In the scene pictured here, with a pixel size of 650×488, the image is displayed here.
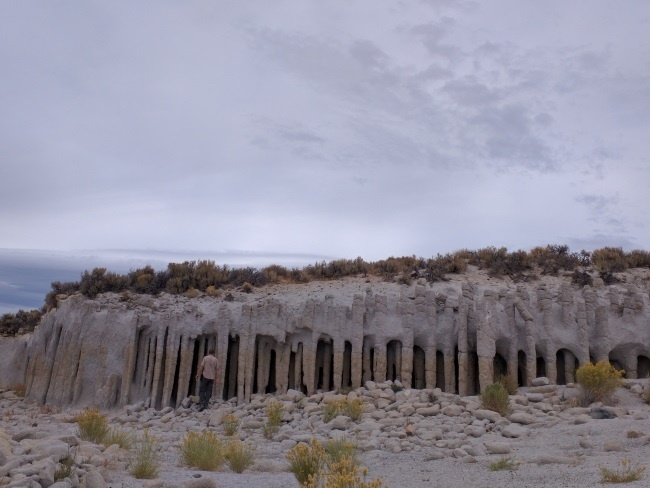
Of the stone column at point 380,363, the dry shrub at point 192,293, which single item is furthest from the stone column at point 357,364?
the dry shrub at point 192,293

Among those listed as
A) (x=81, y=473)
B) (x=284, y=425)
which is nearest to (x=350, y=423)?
(x=284, y=425)

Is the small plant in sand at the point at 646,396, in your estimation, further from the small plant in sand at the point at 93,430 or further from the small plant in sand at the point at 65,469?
the small plant in sand at the point at 65,469

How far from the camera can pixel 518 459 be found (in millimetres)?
11102

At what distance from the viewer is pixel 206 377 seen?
65.3ft

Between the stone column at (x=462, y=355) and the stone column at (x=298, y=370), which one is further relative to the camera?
the stone column at (x=298, y=370)

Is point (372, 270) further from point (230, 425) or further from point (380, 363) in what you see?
point (230, 425)

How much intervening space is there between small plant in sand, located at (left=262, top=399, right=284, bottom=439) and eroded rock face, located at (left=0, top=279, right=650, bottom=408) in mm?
2466

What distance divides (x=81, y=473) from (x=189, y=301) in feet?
47.4

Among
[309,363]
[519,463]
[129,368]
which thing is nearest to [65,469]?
[519,463]

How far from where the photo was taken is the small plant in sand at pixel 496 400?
1550 centimetres

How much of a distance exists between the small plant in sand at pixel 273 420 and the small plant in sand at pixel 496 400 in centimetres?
541

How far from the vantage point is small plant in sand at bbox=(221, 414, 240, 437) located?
16.1 meters

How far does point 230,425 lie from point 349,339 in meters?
5.16

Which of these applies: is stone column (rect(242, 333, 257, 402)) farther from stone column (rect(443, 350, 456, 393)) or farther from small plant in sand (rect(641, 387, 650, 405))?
small plant in sand (rect(641, 387, 650, 405))
